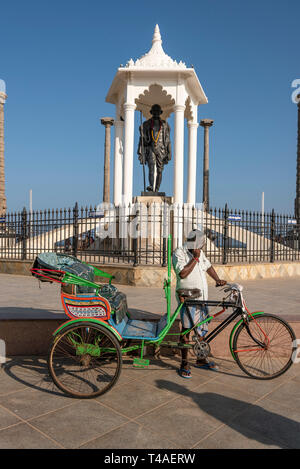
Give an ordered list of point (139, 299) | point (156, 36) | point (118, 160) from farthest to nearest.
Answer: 1. point (118, 160)
2. point (156, 36)
3. point (139, 299)

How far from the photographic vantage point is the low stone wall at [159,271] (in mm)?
8133

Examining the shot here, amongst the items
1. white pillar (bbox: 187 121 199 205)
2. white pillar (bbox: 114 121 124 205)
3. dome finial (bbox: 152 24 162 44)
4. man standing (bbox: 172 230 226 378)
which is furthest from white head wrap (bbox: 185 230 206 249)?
dome finial (bbox: 152 24 162 44)

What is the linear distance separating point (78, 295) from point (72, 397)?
3.05 ft

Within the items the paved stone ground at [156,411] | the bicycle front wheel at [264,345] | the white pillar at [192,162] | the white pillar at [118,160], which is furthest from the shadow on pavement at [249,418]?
the white pillar at [192,162]

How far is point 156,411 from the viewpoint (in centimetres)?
281

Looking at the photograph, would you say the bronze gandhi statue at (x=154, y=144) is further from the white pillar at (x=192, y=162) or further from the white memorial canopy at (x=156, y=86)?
the white pillar at (x=192, y=162)

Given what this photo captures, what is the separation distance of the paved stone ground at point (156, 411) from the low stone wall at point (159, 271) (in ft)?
13.2

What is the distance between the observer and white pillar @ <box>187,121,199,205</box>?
1359 centimetres

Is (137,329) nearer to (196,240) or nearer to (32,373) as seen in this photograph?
(196,240)

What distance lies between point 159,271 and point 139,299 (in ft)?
6.38

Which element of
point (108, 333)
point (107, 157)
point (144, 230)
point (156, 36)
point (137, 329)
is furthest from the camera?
point (107, 157)

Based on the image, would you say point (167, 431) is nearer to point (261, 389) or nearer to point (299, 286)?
point (261, 389)

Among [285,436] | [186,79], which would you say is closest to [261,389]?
[285,436]

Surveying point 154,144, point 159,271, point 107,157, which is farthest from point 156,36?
point 107,157
